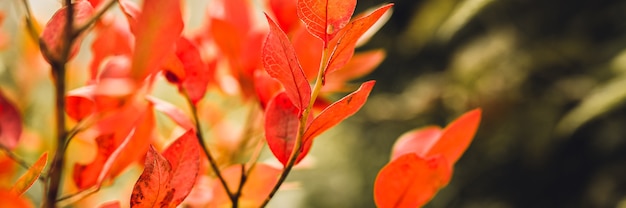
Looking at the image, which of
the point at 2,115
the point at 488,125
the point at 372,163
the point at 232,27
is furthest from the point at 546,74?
the point at 2,115

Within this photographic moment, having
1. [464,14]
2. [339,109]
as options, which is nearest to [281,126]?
[339,109]

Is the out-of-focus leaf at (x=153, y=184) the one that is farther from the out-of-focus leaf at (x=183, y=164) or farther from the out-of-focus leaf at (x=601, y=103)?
the out-of-focus leaf at (x=601, y=103)

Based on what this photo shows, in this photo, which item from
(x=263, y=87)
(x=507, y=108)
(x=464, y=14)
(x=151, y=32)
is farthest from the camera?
(x=507, y=108)

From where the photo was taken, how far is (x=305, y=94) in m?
0.20

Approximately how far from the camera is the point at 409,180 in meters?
0.23

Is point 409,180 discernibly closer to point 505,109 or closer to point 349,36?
point 349,36

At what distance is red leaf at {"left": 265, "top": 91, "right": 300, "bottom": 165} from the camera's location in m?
0.22

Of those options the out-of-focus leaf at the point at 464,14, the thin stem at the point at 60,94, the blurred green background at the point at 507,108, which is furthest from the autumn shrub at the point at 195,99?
the blurred green background at the point at 507,108

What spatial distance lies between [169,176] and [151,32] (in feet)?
0.18

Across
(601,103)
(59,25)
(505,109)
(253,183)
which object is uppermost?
(59,25)

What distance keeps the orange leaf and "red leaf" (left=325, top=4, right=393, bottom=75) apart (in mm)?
93

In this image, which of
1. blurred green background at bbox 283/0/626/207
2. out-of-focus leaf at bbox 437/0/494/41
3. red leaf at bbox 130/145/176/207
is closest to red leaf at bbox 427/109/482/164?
red leaf at bbox 130/145/176/207

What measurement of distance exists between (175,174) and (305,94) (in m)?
0.05

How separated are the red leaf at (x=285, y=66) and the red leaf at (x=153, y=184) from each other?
44mm
